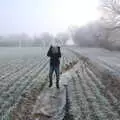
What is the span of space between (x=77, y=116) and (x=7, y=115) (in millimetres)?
1726

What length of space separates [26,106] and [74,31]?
7667 centimetres

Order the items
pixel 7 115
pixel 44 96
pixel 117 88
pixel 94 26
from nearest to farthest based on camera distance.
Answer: pixel 7 115 → pixel 44 96 → pixel 117 88 → pixel 94 26

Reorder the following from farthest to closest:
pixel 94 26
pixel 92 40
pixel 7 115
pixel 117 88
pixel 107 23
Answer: pixel 92 40
pixel 94 26
pixel 107 23
pixel 117 88
pixel 7 115

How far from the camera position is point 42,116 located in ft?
24.3

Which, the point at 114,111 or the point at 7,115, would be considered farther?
the point at 114,111

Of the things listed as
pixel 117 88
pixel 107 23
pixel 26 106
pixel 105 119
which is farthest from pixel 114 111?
pixel 107 23

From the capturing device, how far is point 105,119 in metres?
6.86

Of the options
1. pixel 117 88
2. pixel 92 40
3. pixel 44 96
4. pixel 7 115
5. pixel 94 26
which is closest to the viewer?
pixel 7 115

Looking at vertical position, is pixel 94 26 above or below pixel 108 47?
above

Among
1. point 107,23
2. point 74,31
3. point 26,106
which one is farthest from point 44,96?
point 74,31

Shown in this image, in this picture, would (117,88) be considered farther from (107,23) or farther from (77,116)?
Result: (107,23)

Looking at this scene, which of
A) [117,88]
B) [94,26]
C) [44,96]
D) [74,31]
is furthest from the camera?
[74,31]

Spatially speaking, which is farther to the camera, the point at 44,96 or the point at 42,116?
the point at 44,96

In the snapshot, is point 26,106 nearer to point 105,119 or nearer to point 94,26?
point 105,119
